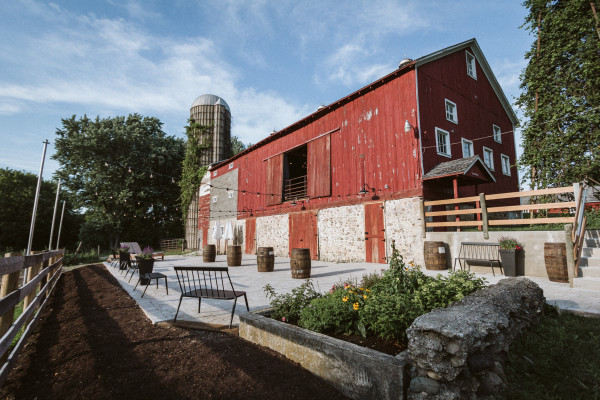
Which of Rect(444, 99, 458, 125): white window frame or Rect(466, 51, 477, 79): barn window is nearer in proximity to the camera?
Rect(444, 99, 458, 125): white window frame

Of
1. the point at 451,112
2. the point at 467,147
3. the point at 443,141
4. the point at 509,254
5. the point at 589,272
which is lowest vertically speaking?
the point at 589,272

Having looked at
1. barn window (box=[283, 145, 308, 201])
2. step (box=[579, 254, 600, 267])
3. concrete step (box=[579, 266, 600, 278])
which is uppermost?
barn window (box=[283, 145, 308, 201])

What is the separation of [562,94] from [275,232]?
50.7ft

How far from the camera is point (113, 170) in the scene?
26375 millimetres

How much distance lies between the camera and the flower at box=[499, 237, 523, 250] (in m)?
7.23

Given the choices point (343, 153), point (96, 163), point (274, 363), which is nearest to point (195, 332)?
point (274, 363)

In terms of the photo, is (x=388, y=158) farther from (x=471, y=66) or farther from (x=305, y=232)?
(x=471, y=66)

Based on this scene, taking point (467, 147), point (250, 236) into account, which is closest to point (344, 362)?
point (467, 147)

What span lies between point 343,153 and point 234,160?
10672 millimetres

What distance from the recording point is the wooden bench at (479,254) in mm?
7715

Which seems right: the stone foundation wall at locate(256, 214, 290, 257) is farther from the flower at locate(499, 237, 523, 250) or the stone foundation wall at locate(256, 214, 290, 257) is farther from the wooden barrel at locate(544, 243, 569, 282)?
the wooden barrel at locate(544, 243, 569, 282)

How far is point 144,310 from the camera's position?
16.8 feet

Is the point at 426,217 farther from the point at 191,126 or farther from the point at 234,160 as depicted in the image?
the point at 191,126

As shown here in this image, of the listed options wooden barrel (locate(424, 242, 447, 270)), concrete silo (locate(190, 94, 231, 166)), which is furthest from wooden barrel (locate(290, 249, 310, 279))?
concrete silo (locate(190, 94, 231, 166))
